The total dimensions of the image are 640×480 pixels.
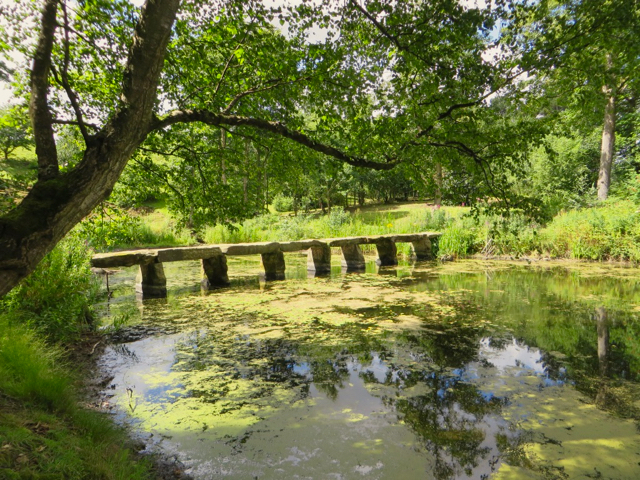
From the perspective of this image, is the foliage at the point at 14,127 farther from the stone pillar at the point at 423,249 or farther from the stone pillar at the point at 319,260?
the stone pillar at the point at 423,249

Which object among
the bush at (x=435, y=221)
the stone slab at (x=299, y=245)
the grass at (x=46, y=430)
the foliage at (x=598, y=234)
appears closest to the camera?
the grass at (x=46, y=430)

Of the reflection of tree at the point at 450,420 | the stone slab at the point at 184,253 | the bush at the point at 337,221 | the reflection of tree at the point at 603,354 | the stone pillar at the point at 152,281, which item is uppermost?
the bush at the point at 337,221

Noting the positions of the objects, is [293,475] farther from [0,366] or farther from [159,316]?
[159,316]

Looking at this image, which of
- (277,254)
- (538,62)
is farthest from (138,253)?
(538,62)

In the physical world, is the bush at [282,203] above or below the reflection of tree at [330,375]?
above

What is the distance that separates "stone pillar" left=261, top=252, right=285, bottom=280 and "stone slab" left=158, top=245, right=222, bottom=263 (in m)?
1.52

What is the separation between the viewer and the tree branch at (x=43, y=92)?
2168mm

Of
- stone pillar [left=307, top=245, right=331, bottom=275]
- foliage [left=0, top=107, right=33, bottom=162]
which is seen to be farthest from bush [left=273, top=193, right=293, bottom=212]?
foliage [left=0, top=107, right=33, bottom=162]

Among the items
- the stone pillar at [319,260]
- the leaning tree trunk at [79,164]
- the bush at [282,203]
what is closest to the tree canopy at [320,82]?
the leaning tree trunk at [79,164]

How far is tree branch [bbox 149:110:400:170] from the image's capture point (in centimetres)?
301

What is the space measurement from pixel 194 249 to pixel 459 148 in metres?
5.31

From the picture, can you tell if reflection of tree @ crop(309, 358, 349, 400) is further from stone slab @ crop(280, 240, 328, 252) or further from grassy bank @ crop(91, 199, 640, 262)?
stone slab @ crop(280, 240, 328, 252)

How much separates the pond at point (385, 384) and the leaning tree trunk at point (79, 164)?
150 centimetres

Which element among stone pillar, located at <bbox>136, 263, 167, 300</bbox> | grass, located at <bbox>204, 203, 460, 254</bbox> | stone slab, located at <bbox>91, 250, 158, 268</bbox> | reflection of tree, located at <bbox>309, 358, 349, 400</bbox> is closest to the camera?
reflection of tree, located at <bbox>309, 358, 349, 400</bbox>
